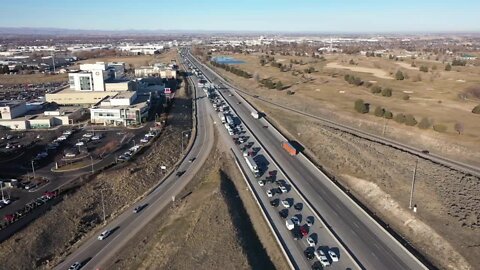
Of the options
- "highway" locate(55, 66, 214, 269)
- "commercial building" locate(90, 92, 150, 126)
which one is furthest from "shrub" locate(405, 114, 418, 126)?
"commercial building" locate(90, 92, 150, 126)

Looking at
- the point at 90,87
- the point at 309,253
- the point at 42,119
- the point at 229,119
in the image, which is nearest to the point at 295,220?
the point at 309,253

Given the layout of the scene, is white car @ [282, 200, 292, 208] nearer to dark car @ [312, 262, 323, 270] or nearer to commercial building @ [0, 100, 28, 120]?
dark car @ [312, 262, 323, 270]

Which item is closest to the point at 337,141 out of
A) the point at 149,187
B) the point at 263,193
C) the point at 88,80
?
the point at 263,193

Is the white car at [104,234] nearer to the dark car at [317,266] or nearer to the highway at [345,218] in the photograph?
the dark car at [317,266]

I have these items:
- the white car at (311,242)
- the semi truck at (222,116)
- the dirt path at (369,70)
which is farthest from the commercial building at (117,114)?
the dirt path at (369,70)

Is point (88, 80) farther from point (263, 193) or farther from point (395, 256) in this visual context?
point (395, 256)

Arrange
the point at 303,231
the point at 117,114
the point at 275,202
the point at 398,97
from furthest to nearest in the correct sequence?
1. the point at 398,97
2. the point at 117,114
3. the point at 275,202
4. the point at 303,231

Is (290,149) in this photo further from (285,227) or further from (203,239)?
(203,239)
